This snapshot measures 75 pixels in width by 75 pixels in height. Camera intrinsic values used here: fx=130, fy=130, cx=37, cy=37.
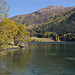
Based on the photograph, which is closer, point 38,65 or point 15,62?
point 38,65

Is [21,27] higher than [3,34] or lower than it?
higher

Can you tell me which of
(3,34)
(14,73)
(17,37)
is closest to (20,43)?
(17,37)

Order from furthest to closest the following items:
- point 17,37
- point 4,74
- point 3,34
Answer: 1. point 17,37
2. point 3,34
3. point 4,74

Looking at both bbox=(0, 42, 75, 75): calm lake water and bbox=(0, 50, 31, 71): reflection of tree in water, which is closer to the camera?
bbox=(0, 42, 75, 75): calm lake water

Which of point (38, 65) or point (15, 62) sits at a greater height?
point (15, 62)

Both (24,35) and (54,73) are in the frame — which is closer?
(54,73)

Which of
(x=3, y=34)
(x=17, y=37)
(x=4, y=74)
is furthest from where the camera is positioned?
(x=17, y=37)

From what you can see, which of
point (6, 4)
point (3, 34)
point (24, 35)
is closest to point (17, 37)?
point (24, 35)

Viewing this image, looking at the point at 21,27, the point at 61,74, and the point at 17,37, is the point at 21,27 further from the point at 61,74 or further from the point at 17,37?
the point at 61,74

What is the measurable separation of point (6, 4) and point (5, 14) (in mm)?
2530

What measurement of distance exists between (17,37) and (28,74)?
3359 inches

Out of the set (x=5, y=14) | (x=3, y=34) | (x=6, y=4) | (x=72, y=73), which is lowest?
(x=72, y=73)

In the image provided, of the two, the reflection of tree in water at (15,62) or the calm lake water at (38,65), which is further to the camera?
the reflection of tree in water at (15,62)

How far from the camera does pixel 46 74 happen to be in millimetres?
30781
